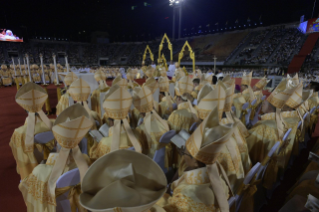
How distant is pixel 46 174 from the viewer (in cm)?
118

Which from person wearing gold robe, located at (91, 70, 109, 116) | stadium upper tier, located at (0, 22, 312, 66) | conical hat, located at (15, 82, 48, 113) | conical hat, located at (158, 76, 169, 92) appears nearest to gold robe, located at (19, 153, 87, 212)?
conical hat, located at (15, 82, 48, 113)

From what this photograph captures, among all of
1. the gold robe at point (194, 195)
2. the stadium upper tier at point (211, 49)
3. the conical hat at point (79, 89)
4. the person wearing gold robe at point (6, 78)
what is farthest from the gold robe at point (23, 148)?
the stadium upper tier at point (211, 49)

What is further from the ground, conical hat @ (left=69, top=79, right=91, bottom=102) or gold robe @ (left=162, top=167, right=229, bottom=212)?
conical hat @ (left=69, top=79, right=91, bottom=102)

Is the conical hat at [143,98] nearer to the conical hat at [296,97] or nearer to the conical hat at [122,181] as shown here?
the conical hat at [122,181]

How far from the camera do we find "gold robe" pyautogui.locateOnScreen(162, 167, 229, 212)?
105 cm

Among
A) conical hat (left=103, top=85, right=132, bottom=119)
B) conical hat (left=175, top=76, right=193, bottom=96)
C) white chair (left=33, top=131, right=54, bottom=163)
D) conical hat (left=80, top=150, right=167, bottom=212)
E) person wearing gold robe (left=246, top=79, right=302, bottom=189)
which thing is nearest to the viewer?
conical hat (left=80, top=150, right=167, bottom=212)

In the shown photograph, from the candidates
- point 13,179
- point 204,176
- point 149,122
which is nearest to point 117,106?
point 149,122

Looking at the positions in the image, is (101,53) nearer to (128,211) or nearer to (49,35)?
(49,35)

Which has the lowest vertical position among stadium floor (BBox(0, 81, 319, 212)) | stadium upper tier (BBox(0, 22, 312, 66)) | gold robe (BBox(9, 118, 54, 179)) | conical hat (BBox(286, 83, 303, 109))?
stadium floor (BBox(0, 81, 319, 212))

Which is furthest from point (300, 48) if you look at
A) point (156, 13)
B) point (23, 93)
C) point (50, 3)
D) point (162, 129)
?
point (50, 3)

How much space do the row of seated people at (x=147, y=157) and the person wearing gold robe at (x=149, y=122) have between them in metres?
0.01

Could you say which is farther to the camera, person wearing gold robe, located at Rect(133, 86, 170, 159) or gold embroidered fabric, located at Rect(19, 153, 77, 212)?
person wearing gold robe, located at Rect(133, 86, 170, 159)

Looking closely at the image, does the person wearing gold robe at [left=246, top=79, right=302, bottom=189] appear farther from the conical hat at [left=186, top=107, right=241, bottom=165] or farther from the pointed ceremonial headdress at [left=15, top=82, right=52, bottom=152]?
the pointed ceremonial headdress at [left=15, top=82, right=52, bottom=152]

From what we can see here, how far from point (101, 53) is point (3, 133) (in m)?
24.9
